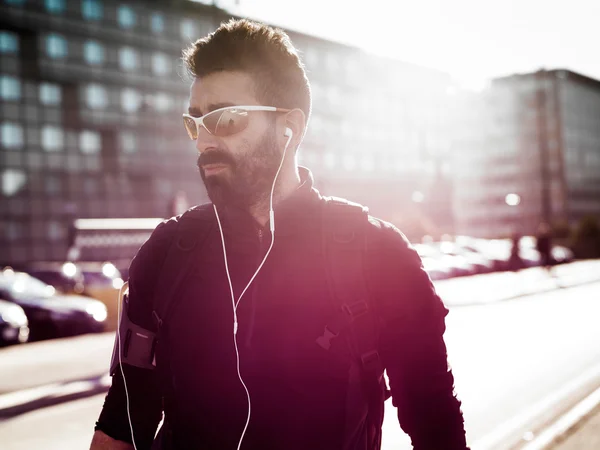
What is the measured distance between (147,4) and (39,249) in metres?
19.9

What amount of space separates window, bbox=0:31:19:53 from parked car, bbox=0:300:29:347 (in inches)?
1493

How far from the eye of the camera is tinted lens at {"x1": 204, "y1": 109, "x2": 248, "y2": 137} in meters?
1.92

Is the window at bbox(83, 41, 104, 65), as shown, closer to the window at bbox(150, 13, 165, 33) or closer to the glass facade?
the glass facade

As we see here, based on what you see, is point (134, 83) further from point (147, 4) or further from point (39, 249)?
point (39, 249)

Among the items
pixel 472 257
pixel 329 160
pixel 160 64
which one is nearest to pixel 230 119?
pixel 472 257

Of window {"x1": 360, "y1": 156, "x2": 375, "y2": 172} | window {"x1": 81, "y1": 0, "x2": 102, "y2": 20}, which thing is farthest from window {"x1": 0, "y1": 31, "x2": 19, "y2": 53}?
window {"x1": 360, "y1": 156, "x2": 375, "y2": 172}

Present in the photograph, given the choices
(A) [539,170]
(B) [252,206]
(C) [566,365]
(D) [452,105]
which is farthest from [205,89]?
(A) [539,170]

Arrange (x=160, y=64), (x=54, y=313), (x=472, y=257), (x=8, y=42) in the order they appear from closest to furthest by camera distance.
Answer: (x=54, y=313) → (x=472, y=257) → (x=8, y=42) → (x=160, y=64)

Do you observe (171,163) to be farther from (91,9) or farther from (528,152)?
(528,152)

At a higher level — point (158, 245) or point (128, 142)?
point (128, 142)

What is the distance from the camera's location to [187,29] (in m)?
54.7

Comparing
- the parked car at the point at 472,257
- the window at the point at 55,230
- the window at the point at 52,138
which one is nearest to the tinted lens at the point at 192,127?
the parked car at the point at 472,257

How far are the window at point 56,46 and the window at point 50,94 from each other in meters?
2.04

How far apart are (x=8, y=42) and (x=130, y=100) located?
9.05 m
